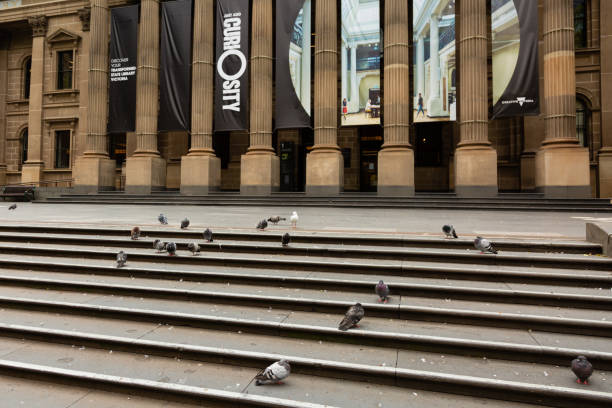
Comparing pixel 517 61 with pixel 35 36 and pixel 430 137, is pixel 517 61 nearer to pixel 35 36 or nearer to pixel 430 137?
pixel 430 137

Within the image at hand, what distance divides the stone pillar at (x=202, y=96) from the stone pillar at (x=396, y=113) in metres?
9.35

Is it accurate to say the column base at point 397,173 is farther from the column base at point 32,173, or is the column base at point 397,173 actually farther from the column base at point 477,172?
the column base at point 32,173

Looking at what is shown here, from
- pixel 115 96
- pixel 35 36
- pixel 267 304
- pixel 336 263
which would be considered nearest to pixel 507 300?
pixel 336 263

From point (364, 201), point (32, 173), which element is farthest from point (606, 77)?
point (32, 173)

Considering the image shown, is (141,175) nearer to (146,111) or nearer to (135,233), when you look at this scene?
(146,111)

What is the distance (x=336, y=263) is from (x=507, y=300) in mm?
2536

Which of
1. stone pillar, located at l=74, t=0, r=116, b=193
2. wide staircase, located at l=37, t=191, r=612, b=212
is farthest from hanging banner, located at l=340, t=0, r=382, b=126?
stone pillar, located at l=74, t=0, r=116, b=193

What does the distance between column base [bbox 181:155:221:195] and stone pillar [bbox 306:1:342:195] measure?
215 inches

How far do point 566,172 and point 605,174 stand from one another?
505cm

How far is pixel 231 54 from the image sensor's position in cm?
1886

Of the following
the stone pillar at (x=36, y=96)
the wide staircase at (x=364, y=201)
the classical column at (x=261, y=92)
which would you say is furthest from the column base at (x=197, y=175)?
the stone pillar at (x=36, y=96)

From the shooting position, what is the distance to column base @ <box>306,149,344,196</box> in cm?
1748

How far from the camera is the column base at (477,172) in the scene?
15914 millimetres

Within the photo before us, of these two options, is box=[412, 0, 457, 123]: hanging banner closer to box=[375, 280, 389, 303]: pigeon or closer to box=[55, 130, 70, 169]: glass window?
box=[375, 280, 389, 303]: pigeon
